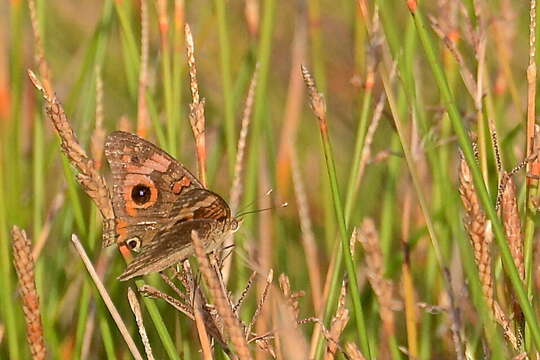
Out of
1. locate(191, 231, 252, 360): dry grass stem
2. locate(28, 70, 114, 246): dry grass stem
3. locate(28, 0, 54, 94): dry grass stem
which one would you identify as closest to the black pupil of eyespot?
locate(28, 70, 114, 246): dry grass stem

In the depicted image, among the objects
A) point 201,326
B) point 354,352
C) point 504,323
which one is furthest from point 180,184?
point 504,323

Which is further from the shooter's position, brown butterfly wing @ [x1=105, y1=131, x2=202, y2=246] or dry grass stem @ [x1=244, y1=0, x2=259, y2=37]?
dry grass stem @ [x1=244, y1=0, x2=259, y2=37]

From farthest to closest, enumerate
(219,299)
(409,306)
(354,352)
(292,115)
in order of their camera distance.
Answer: (292,115), (409,306), (354,352), (219,299)

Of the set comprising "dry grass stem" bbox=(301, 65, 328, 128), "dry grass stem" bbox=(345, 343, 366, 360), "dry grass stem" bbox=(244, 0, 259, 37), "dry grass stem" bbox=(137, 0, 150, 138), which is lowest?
"dry grass stem" bbox=(345, 343, 366, 360)

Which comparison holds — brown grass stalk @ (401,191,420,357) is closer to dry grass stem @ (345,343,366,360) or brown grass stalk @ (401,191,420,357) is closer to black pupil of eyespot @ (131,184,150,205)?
dry grass stem @ (345,343,366,360)

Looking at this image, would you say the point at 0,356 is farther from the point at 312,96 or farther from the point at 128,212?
the point at 312,96

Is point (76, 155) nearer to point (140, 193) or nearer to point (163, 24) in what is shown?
point (140, 193)
